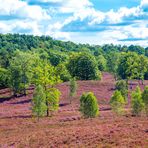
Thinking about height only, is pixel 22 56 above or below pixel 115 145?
above

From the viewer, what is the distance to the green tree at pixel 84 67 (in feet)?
407

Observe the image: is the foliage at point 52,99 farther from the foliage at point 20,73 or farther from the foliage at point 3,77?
the foliage at point 3,77

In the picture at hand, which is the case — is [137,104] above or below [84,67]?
below

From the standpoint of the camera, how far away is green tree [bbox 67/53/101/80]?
124000 mm

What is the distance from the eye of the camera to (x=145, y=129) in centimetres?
3216

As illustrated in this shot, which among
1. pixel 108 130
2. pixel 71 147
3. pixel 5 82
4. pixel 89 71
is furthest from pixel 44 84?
pixel 89 71

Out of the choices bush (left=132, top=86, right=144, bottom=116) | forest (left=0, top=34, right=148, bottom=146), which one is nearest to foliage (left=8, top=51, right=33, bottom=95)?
forest (left=0, top=34, right=148, bottom=146)

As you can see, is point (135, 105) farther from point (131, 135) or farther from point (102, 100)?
point (102, 100)

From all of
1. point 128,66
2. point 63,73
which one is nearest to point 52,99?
point 63,73

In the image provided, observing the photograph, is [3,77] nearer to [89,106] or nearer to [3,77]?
[3,77]

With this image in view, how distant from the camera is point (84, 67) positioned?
409 ft

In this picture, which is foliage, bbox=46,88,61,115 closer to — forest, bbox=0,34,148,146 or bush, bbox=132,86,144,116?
forest, bbox=0,34,148,146

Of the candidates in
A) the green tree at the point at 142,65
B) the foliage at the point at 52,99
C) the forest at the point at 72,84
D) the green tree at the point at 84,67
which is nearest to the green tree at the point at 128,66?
the forest at the point at 72,84

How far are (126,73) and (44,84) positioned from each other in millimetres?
56356
